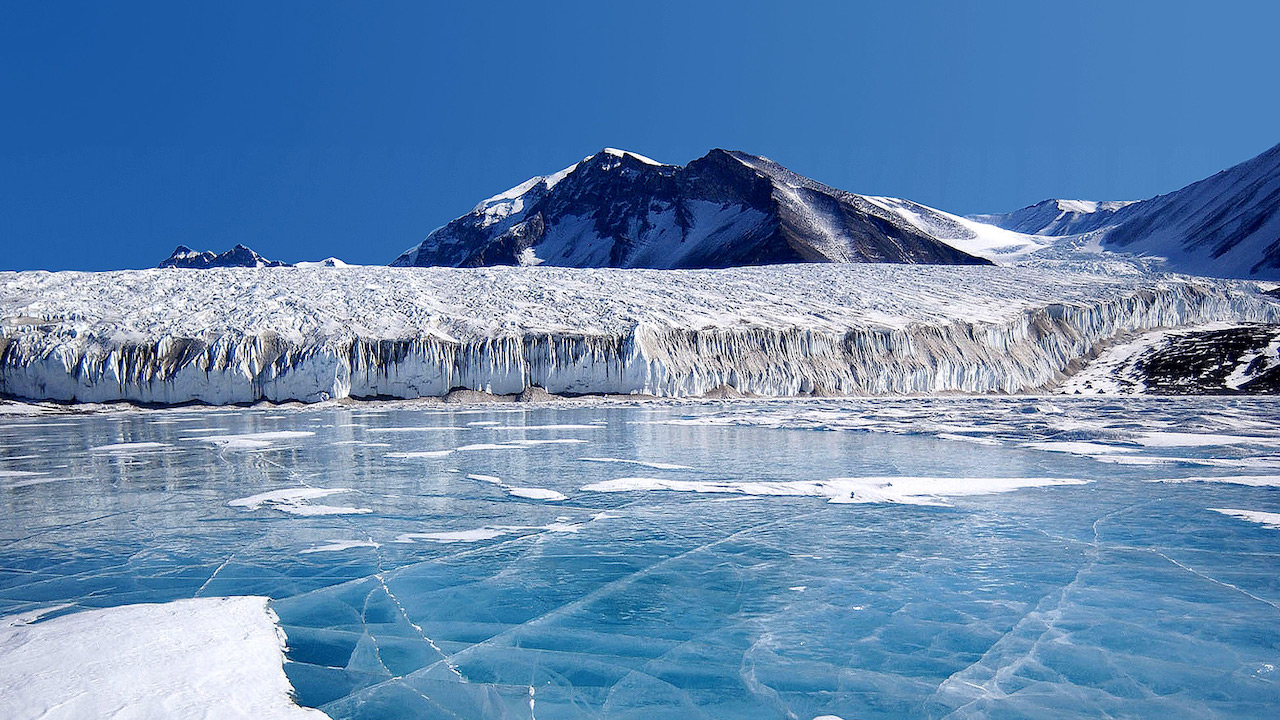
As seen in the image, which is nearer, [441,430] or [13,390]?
[441,430]

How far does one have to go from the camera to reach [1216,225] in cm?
7650

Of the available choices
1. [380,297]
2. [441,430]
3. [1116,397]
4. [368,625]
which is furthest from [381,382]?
[1116,397]

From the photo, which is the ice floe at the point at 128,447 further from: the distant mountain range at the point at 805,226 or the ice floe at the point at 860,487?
the distant mountain range at the point at 805,226

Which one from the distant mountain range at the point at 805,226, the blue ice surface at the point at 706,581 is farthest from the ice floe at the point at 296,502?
the distant mountain range at the point at 805,226

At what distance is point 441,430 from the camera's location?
1870 cm

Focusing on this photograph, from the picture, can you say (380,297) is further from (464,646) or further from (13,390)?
(464,646)

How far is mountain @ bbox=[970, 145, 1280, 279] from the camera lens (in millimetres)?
66275

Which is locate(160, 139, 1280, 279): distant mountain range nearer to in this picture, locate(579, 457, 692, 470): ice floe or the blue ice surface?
locate(579, 457, 692, 470): ice floe

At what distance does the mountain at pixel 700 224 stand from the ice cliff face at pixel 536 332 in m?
39.3

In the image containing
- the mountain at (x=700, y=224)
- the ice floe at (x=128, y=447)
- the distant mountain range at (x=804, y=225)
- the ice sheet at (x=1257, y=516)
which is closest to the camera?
the ice sheet at (x=1257, y=516)

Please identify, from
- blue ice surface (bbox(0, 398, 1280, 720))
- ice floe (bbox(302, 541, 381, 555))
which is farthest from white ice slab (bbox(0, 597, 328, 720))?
ice floe (bbox(302, 541, 381, 555))

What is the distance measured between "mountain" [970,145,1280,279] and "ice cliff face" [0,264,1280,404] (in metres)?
32.4

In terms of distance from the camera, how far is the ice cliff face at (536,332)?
91.4 feet

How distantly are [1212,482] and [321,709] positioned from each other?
10402mm
